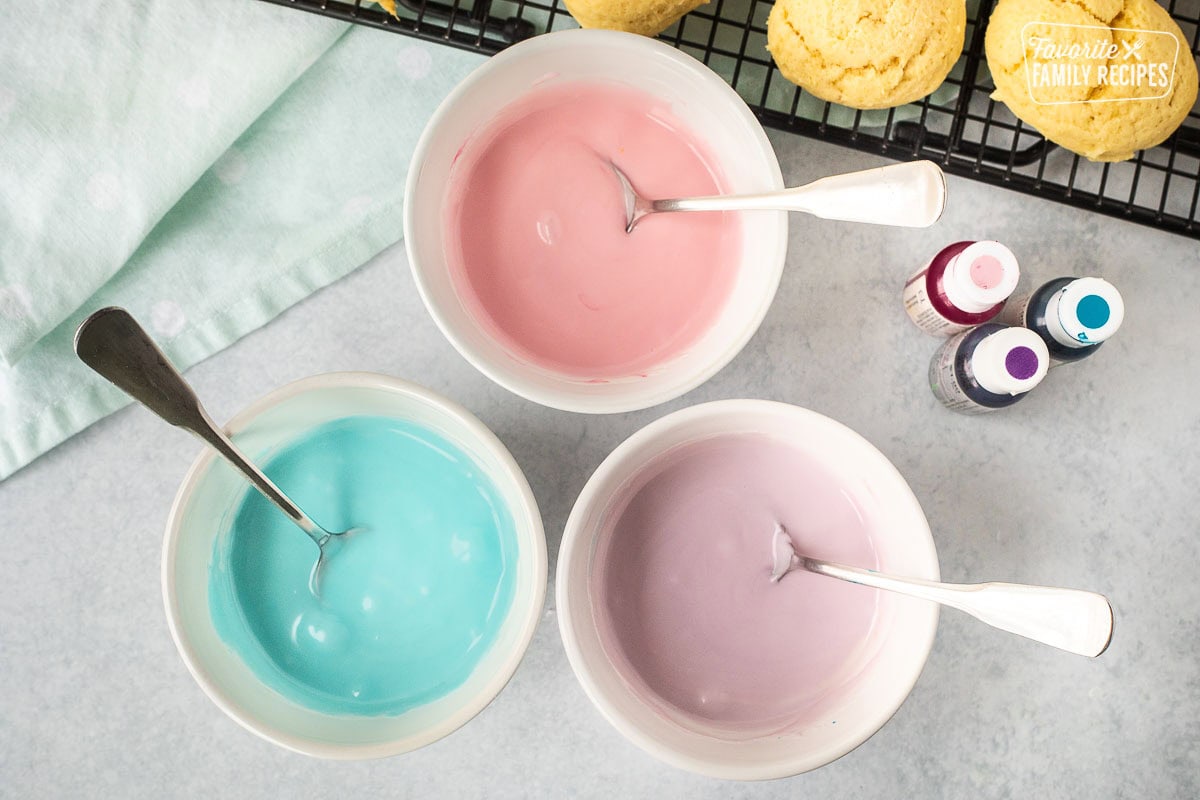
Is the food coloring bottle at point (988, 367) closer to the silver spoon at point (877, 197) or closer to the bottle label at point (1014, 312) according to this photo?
the bottle label at point (1014, 312)

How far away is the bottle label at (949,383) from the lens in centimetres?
94

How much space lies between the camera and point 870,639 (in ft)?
2.94

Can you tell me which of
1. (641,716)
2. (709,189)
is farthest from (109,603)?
(709,189)

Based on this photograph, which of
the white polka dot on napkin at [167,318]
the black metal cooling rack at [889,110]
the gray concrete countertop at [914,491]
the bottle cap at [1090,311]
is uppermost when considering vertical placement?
the black metal cooling rack at [889,110]

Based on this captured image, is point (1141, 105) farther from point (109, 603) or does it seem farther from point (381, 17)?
point (109, 603)

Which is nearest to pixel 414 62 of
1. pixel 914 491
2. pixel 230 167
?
pixel 230 167

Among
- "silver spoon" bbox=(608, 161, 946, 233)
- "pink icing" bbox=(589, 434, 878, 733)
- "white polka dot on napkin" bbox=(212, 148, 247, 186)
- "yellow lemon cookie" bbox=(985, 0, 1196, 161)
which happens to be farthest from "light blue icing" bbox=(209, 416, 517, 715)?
"yellow lemon cookie" bbox=(985, 0, 1196, 161)

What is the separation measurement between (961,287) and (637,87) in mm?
378

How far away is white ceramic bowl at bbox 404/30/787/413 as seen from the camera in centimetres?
82

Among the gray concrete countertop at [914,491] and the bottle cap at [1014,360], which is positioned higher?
the bottle cap at [1014,360]

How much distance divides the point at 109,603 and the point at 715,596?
2.17ft

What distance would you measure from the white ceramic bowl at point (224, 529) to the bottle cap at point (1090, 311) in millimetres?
552

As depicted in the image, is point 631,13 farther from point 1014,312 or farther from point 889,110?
point 1014,312

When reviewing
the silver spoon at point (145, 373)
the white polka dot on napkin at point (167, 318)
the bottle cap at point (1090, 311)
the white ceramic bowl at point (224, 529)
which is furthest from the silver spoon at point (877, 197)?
the white polka dot on napkin at point (167, 318)
